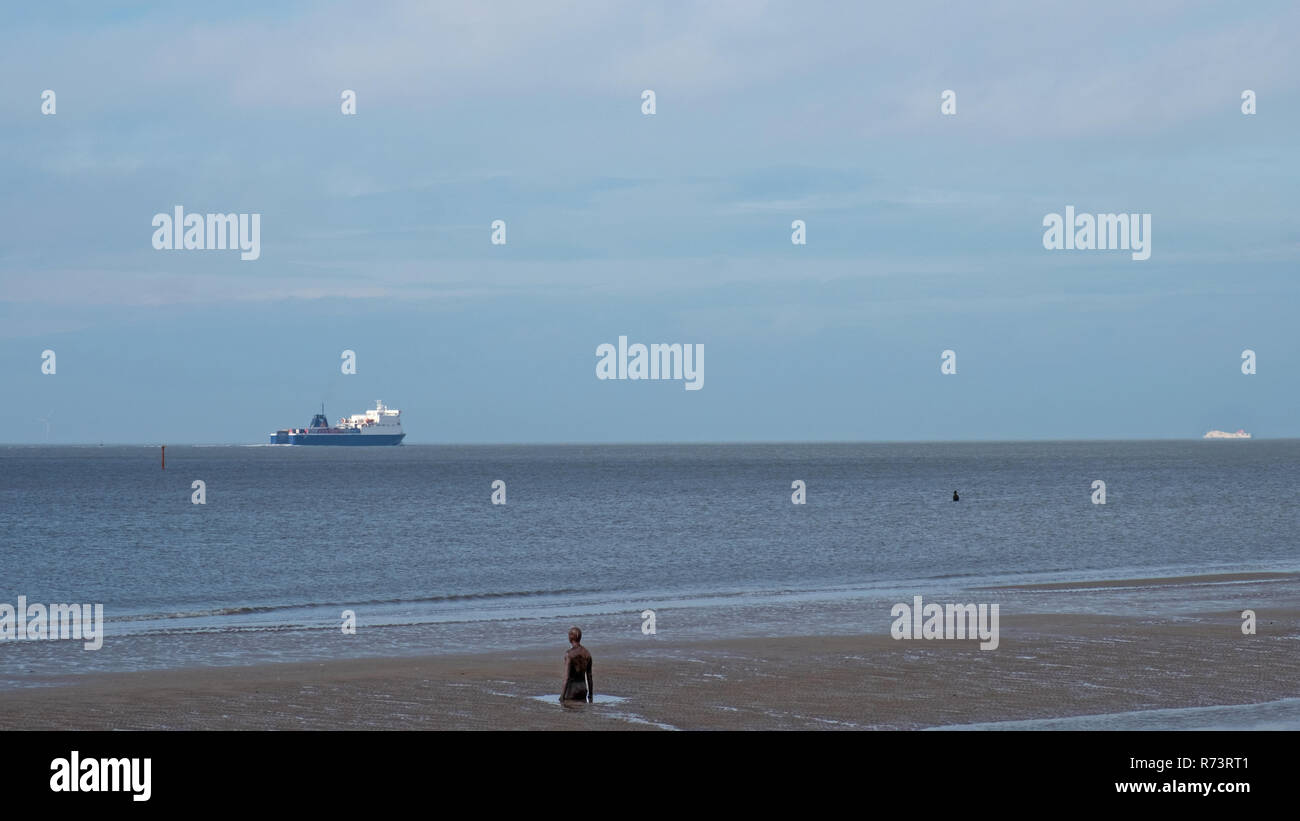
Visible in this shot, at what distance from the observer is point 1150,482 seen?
140750 mm

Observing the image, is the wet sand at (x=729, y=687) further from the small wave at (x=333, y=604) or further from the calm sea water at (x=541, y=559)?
the small wave at (x=333, y=604)

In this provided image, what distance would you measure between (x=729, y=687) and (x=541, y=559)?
3644 cm

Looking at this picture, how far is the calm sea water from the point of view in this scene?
107 feet

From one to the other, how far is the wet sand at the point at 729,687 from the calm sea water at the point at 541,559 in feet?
11.8

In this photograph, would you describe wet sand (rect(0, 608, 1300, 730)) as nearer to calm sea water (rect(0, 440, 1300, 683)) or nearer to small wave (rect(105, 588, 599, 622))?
calm sea water (rect(0, 440, 1300, 683))

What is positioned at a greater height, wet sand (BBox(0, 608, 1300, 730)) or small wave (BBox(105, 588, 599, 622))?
wet sand (BBox(0, 608, 1300, 730))

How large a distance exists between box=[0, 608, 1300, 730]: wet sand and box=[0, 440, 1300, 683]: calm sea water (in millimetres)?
3593

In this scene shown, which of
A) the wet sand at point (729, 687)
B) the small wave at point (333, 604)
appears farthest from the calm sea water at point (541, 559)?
the wet sand at point (729, 687)

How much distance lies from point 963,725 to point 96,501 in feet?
329

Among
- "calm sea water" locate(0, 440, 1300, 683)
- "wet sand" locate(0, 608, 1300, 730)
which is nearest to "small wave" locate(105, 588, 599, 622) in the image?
"calm sea water" locate(0, 440, 1300, 683)

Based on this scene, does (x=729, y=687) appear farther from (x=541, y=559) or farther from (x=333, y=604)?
(x=541, y=559)

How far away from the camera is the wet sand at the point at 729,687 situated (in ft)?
61.2

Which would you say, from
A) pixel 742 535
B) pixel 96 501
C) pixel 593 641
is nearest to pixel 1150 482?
pixel 742 535
